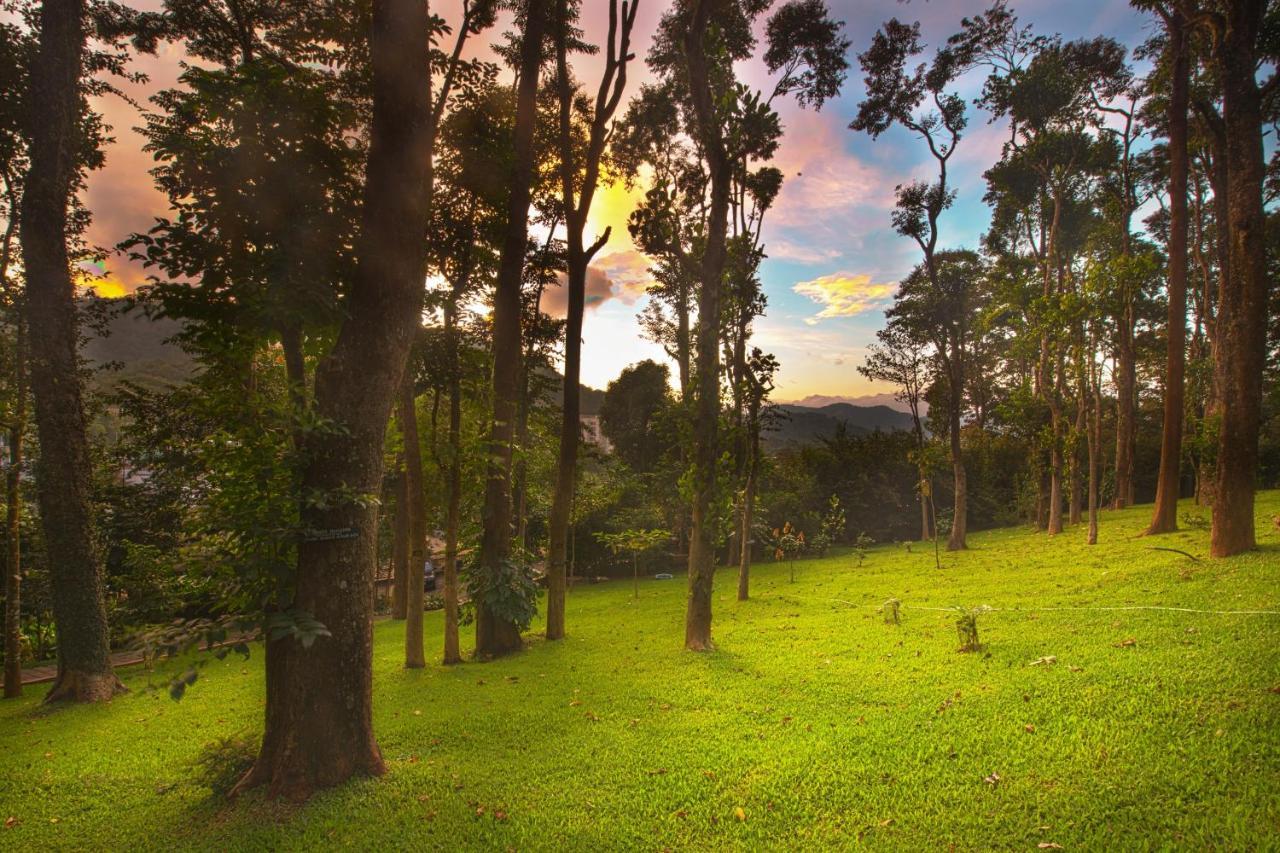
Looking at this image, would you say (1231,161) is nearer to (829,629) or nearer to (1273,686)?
(1273,686)

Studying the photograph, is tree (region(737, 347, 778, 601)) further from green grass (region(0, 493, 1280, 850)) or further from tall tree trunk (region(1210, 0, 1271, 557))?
tall tree trunk (region(1210, 0, 1271, 557))

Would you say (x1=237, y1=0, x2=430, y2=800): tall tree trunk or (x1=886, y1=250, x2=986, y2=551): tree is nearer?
(x1=237, y1=0, x2=430, y2=800): tall tree trunk

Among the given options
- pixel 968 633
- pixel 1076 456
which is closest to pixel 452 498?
pixel 968 633

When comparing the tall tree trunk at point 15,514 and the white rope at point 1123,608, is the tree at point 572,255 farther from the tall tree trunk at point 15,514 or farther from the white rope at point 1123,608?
the tall tree trunk at point 15,514

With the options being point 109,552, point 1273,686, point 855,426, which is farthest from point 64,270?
point 855,426

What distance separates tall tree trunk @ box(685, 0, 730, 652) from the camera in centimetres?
813

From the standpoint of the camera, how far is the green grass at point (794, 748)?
10.9ft

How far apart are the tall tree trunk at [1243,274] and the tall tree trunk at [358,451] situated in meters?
11.6

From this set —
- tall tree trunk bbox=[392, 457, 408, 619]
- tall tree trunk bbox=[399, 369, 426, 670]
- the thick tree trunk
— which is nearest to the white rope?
the thick tree trunk

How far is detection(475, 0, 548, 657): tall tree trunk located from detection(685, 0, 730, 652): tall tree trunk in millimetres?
2816

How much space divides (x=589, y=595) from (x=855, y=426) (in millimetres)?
19063

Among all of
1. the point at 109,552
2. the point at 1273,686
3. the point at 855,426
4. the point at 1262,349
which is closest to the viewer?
the point at 1273,686

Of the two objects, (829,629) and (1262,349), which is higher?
(1262,349)

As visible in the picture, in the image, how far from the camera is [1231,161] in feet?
27.6
